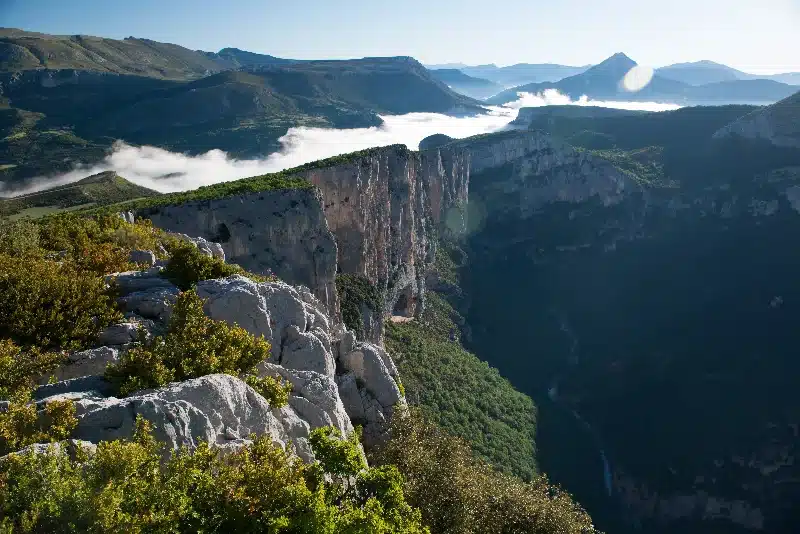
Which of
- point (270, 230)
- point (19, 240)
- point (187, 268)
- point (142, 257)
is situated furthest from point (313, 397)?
point (270, 230)

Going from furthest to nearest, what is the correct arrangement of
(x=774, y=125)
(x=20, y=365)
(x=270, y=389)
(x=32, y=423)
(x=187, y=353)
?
(x=774, y=125)
(x=270, y=389)
(x=187, y=353)
(x=20, y=365)
(x=32, y=423)

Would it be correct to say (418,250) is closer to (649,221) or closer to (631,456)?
(631,456)

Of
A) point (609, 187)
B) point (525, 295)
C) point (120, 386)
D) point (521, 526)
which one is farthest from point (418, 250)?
point (120, 386)

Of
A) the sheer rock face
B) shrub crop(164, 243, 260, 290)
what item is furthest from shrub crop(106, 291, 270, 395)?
the sheer rock face

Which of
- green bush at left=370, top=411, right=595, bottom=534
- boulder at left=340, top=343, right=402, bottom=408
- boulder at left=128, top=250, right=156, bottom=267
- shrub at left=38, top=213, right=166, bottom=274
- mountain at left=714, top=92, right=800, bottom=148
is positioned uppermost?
mountain at left=714, top=92, right=800, bottom=148

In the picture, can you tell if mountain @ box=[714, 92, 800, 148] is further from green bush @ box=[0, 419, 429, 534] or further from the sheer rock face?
green bush @ box=[0, 419, 429, 534]

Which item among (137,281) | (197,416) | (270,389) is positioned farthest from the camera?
(137,281)

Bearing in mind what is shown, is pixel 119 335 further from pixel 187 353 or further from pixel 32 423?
pixel 32 423
